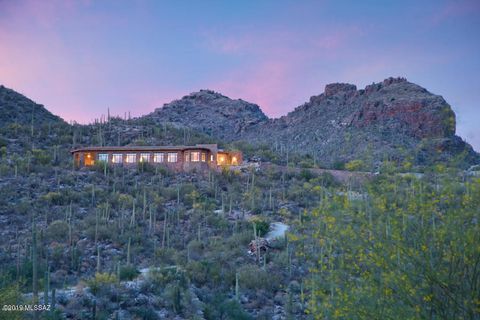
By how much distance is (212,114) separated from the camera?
324 ft

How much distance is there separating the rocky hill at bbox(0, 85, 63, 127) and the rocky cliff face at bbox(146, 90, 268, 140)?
18372 mm

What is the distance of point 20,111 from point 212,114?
35.7 m

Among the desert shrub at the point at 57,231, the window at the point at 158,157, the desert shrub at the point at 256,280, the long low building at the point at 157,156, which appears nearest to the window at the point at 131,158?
the long low building at the point at 157,156

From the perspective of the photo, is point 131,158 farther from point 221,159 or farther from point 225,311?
point 225,311

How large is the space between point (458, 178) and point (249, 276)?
17.0 meters

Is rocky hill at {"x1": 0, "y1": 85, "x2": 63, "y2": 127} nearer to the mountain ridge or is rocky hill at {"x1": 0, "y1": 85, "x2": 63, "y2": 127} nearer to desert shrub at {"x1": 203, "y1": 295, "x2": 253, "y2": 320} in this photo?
the mountain ridge

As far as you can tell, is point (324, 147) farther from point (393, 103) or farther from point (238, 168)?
point (238, 168)

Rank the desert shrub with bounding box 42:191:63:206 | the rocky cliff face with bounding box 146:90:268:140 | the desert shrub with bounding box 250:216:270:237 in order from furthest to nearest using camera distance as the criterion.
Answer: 1. the rocky cliff face with bounding box 146:90:268:140
2. the desert shrub with bounding box 42:191:63:206
3. the desert shrub with bounding box 250:216:270:237

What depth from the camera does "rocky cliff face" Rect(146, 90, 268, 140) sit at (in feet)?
300

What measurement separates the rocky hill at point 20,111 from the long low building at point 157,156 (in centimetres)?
2280

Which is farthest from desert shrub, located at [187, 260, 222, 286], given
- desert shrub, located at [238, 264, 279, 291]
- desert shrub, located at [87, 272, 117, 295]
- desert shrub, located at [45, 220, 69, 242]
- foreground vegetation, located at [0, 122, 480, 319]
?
desert shrub, located at [45, 220, 69, 242]

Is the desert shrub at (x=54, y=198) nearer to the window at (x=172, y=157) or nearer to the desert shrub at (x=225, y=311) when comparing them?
the window at (x=172, y=157)

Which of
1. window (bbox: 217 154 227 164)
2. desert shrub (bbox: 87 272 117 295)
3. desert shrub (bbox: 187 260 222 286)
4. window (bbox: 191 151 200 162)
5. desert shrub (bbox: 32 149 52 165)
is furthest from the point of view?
window (bbox: 217 154 227 164)

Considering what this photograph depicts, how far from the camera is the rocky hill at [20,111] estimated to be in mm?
69544
